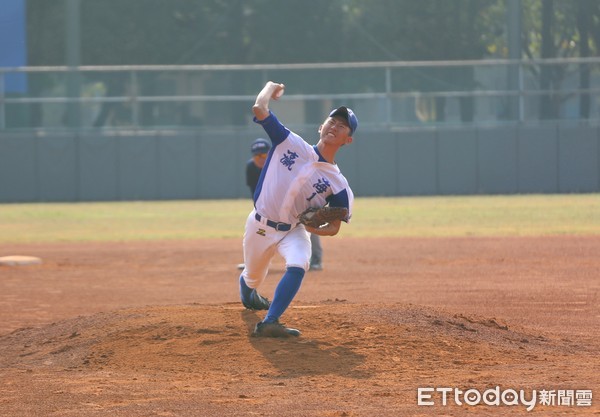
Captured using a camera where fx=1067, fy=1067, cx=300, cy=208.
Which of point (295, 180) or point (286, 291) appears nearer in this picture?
point (286, 291)

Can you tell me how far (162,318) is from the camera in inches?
314

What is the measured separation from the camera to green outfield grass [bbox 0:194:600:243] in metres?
19.6

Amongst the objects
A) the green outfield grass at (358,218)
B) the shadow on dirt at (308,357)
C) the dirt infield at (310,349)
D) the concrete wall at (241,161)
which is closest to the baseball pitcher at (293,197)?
the shadow on dirt at (308,357)

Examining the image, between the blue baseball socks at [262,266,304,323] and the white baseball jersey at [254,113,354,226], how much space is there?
0.41 meters

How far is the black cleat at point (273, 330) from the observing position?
7.30m

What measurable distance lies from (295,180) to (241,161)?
2313 centimetres

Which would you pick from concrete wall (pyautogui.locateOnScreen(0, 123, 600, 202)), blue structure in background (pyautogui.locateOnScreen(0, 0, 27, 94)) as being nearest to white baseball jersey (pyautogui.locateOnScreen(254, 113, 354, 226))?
concrete wall (pyautogui.locateOnScreen(0, 123, 600, 202))

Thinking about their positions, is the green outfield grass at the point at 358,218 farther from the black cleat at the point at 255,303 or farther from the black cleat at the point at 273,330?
the black cleat at the point at 273,330

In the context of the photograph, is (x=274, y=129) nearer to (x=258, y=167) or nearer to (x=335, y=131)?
(x=335, y=131)

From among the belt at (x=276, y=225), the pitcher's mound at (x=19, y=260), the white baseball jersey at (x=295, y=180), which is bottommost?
the pitcher's mound at (x=19, y=260)

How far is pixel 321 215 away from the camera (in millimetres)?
7273

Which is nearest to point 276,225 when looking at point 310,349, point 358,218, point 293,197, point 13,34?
point 293,197

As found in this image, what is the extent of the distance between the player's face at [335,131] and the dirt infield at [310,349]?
53.6 inches

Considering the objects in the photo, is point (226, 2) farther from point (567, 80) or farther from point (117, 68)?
point (567, 80)
